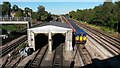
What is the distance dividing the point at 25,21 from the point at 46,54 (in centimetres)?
2036

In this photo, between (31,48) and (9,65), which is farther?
(31,48)

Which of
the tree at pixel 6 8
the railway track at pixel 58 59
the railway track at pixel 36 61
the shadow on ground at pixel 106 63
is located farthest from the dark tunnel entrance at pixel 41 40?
the tree at pixel 6 8

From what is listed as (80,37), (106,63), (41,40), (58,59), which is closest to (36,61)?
(58,59)

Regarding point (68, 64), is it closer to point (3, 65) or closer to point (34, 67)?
point (34, 67)

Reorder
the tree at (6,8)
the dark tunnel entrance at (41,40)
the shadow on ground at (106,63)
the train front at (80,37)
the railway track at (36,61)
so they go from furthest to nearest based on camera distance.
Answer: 1. the tree at (6,8)
2. the dark tunnel entrance at (41,40)
3. the train front at (80,37)
4. the railway track at (36,61)
5. the shadow on ground at (106,63)

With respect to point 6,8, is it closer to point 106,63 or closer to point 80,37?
point 80,37

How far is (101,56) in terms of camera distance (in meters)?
30.8

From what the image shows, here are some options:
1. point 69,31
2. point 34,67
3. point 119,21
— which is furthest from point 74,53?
point 119,21

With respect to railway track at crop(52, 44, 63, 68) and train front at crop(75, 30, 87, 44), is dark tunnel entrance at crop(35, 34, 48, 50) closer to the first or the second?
train front at crop(75, 30, 87, 44)

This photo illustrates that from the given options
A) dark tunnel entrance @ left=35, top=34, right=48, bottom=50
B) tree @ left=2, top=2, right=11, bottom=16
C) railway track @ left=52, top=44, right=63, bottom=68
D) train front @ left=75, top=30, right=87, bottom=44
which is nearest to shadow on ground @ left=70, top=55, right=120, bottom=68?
railway track @ left=52, top=44, right=63, bottom=68

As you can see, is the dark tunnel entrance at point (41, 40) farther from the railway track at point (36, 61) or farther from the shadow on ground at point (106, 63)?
the shadow on ground at point (106, 63)

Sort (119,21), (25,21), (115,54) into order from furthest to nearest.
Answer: (119,21) < (25,21) < (115,54)

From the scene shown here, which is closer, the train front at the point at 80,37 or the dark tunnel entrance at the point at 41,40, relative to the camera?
the train front at the point at 80,37

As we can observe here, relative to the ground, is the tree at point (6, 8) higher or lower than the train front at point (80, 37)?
higher
